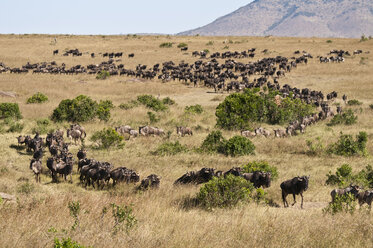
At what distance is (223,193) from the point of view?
35.1ft

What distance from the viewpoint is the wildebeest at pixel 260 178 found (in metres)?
12.5

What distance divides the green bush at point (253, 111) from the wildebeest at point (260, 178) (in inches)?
514

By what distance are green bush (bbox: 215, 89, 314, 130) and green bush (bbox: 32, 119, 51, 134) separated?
11511 millimetres

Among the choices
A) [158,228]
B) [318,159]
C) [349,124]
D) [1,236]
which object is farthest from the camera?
[349,124]

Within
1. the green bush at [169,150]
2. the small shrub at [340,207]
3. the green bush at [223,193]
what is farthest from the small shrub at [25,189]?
the small shrub at [340,207]

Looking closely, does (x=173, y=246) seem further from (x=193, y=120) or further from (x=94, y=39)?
(x=94, y=39)

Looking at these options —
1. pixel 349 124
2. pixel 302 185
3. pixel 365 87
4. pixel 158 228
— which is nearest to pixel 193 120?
pixel 349 124

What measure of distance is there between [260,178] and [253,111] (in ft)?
49.1

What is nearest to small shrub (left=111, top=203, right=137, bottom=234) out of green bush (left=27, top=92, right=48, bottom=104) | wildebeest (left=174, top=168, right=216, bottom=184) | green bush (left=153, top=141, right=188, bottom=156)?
wildebeest (left=174, top=168, right=216, bottom=184)

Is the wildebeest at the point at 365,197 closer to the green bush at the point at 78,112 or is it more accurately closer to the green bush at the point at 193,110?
the green bush at the point at 193,110

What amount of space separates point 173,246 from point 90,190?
767 centimetres

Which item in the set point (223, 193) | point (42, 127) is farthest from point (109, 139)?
point (223, 193)

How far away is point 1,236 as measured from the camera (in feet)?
20.4

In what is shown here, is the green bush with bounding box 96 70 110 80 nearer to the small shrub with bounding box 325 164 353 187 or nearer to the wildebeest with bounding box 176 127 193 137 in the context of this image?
the wildebeest with bounding box 176 127 193 137
